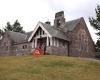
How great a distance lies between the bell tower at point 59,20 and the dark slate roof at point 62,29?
1027mm

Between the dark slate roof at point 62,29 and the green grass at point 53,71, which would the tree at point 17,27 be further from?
the green grass at point 53,71

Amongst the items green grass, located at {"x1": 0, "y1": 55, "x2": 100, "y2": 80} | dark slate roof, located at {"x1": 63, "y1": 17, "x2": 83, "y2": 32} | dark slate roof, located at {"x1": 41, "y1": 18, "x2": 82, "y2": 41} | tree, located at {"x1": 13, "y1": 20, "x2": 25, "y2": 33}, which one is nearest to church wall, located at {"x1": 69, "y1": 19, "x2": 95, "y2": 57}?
dark slate roof, located at {"x1": 63, "y1": 17, "x2": 83, "y2": 32}

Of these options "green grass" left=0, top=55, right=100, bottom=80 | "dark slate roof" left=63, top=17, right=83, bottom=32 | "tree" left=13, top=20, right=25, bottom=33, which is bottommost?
"green grass" left=0, top=55, right=100, bottom=80

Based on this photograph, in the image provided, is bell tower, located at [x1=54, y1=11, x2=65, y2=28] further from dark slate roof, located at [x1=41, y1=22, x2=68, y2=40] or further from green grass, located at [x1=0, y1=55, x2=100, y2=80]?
green grass, located at [x1=0, y1=55, x2=100, y2=80]

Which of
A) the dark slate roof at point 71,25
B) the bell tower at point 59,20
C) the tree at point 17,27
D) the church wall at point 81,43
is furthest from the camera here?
the tree at point 17,27

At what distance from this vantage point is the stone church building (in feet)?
166

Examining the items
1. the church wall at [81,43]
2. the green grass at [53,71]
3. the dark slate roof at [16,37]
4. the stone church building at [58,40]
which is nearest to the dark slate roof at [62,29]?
the stone church building at [58,40]

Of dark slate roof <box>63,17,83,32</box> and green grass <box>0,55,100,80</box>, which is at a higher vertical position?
dark slate roof <box>63,17,83,32</box>

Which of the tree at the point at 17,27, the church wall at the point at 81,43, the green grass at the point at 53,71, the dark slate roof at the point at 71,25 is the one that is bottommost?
the green grass at the point at 53,71

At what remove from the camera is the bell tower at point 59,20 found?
56812 mm

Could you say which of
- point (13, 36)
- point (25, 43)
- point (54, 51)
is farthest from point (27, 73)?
point (13, 36)

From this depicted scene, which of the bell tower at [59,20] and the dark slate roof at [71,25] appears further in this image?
the bell tower at [59,20]

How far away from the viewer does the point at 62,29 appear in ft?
184

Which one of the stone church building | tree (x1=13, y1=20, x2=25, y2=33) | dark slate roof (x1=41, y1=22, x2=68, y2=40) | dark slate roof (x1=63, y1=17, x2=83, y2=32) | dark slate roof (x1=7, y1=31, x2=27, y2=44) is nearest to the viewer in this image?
dark slate roof (x1=41, y1=22, x2=68, y2=40)
